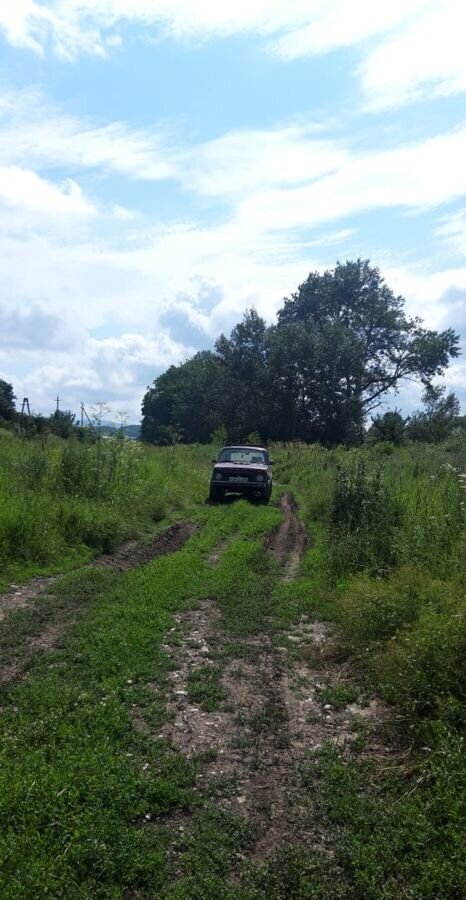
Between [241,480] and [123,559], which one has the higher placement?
[241,480]

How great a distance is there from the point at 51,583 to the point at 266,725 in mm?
4771

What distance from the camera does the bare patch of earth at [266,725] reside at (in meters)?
3.50

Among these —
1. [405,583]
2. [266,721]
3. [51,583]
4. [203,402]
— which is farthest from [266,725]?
[203,402]

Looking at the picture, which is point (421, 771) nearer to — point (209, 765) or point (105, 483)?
point (209, 765)

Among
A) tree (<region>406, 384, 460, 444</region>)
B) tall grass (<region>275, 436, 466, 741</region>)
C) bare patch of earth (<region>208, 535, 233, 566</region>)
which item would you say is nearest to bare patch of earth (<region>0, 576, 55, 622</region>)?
bare patch of earth (<region>208, 535, 233, 566</region>)

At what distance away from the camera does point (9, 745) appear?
3.94 meters

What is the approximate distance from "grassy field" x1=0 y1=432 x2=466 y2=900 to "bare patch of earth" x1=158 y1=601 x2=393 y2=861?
0.05ft

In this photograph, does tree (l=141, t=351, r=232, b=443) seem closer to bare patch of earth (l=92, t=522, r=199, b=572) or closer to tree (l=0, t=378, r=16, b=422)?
tree (l=0, t=378, r=16, b=422)

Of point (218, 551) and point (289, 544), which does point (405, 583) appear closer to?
point (218, 551)

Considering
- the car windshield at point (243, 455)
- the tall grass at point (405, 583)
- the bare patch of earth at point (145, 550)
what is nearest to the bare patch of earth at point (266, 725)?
the tall grass at point (405, 583)

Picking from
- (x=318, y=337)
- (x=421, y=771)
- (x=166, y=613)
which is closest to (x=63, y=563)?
(x=166, y=613)

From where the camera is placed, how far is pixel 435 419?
4109cm

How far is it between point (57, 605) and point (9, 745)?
138 inches

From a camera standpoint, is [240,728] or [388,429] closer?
[240,728]
